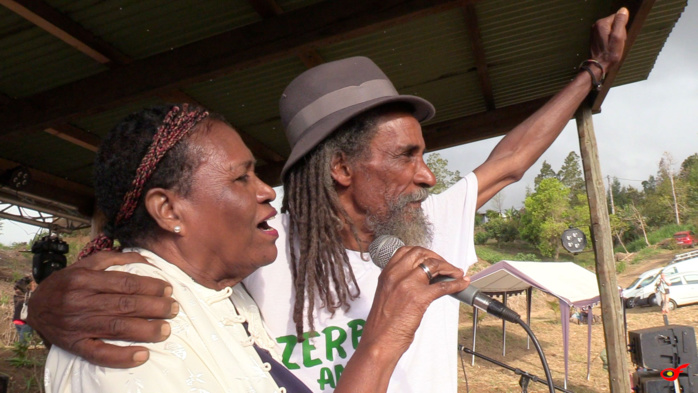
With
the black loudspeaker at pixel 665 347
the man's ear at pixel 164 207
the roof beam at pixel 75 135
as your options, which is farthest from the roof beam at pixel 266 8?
the black loudspeaker at pixel 665 347

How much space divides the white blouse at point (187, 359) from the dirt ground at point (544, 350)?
12.4 metres

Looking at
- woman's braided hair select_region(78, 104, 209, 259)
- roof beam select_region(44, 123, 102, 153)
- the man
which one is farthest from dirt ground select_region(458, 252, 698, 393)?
woman's braided hair select_region(78, 104, 209, 259)

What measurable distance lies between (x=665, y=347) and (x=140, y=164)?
294 inches

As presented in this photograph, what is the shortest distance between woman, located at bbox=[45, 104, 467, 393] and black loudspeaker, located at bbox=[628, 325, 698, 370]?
6838mm

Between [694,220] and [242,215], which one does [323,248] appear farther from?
[694,220]

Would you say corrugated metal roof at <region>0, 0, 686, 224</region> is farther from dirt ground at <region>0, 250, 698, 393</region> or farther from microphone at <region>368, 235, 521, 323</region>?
dirt ground at <region>0, 250, 698, 393</region>

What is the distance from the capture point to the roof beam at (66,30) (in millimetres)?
3672

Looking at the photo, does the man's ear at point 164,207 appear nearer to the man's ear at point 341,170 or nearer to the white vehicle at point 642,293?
the man's ear at point 341,170

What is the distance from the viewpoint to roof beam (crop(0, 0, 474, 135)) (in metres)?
3.80

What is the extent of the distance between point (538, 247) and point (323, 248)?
5836cm

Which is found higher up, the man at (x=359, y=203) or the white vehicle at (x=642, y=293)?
the white vehicle at (x=642, y=293)

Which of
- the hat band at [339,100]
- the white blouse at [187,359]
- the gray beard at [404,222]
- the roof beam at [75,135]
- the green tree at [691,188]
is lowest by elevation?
the white blouse at [187,359]

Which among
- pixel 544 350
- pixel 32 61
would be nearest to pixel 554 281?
pixel 544 350

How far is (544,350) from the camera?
20.0 metres
